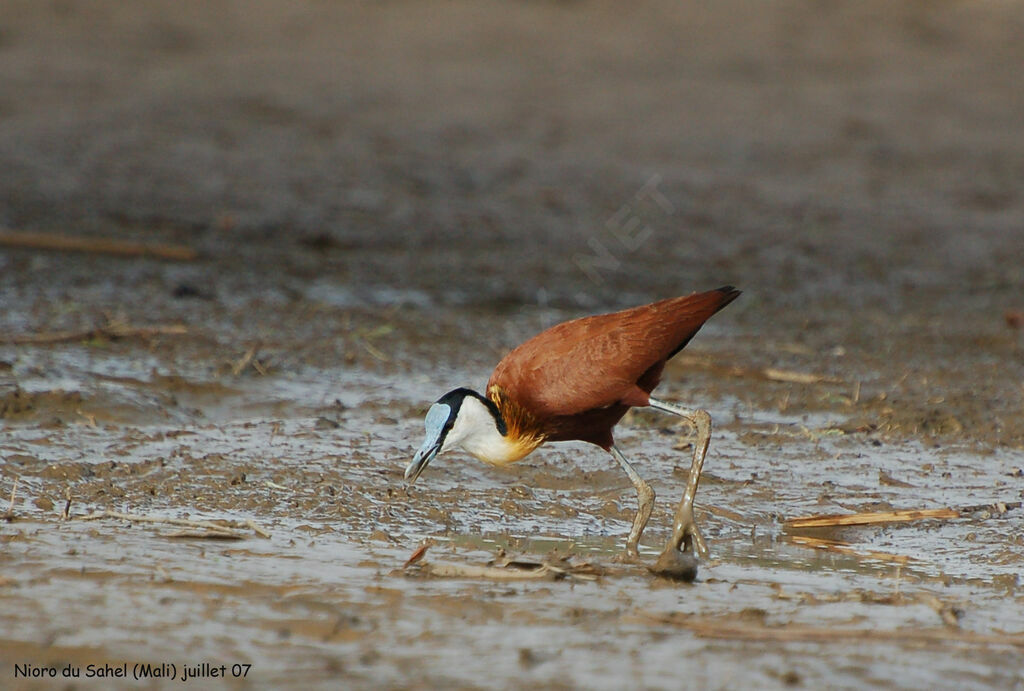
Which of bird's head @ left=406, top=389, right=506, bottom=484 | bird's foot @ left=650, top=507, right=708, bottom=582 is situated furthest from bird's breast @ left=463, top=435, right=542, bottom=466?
bird's foot @ left=650, top=507, right=708, bottom=582

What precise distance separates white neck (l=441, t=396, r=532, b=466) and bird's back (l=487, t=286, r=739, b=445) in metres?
0.11

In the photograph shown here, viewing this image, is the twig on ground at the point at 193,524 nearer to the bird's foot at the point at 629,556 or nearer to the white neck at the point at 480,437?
the white neck at the point at 480,437

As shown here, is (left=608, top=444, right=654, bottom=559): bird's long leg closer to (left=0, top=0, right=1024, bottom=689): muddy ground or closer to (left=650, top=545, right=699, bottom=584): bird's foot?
(left=0, top=0, right=1024, bottom=689): muddy ground

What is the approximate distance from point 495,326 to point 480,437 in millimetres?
3819

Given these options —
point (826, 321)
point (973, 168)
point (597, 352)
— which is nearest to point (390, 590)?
point (597, 352)

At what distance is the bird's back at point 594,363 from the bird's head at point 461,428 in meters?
0.10

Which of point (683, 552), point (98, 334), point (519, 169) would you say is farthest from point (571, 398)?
point (519, 169)

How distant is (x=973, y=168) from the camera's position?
43.8 ft

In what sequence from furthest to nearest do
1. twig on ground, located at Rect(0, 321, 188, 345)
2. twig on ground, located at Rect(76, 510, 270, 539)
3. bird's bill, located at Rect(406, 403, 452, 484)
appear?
1. twig on ground, located at Rect(0, 321, 188, 345)
2. bird's bill, located at Rect(406, 403, 452, 484)
3. twig on ground, located at Rect(76, 510, 270, 539)

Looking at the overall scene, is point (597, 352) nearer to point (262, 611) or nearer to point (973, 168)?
point (262, 611)

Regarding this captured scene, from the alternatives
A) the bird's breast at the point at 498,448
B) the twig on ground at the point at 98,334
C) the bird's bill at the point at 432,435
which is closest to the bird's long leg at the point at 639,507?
the bird's breast at the point at 498,448

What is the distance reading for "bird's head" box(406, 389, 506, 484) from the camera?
184 inches

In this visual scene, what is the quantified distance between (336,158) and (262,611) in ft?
30.6

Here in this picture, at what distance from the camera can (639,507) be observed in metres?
4.98
